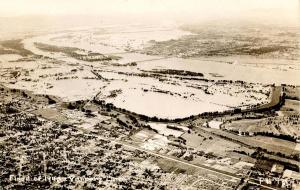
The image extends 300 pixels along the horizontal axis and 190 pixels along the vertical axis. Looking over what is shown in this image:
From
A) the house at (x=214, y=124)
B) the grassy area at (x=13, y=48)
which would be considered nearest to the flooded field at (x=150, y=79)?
the grassy area at (x=13, y=48)

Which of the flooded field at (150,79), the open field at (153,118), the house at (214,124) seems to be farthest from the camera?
the flooded field at (150,79)

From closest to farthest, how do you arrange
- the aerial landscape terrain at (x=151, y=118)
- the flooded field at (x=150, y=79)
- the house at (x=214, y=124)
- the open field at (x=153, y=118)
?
the aerial landscape terrain at (x=151, y=118) < the open field at (x=153, y=118) < the house at (x=214, y=124) < the flooded field at (x=150, y=79)

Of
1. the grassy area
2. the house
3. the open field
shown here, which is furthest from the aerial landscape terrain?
the grassy area

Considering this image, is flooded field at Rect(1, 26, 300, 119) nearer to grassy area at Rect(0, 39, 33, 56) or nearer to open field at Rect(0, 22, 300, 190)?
open field at Rect(0, 22, 300, 190)

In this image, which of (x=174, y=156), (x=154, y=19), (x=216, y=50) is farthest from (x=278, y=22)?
(x=174, y=156)

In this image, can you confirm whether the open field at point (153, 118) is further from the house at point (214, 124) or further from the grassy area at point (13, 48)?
the grassy area at point (13, 48)

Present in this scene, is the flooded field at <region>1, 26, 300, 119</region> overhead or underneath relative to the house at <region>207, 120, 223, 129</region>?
overhead

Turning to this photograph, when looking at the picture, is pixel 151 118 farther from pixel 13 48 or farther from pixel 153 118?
pixel 13 48

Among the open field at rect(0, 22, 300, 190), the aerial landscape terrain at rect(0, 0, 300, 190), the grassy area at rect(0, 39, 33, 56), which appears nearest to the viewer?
the aerial landscape terrain at rect(0, 0, 300, 190)
